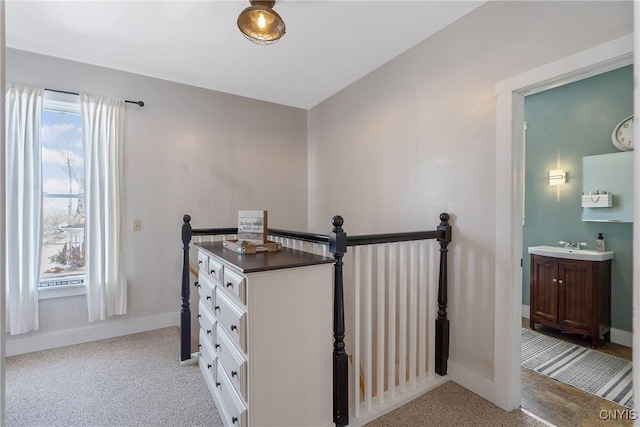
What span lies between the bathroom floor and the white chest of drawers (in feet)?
4.44

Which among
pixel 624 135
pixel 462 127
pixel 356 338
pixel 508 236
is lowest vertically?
pixel 356 338

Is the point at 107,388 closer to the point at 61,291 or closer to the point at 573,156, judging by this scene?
the point at 61,291

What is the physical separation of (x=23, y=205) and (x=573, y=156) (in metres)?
5.20

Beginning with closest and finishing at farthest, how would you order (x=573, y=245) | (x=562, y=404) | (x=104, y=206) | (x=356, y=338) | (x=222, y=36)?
(x=356, y=338), (x=562, y=404), (x=222, y=36), (x=104, y=206), (x=573, y=245)

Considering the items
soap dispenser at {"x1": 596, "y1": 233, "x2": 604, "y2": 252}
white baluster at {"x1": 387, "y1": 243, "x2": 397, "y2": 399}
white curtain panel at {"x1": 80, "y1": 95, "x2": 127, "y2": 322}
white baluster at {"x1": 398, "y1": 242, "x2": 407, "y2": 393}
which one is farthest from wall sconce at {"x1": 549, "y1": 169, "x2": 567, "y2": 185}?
white curtain panel at {"x1": 80, "y1": 95, "x2": 127, "y2": 322}

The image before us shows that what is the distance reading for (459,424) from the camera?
1.71 m

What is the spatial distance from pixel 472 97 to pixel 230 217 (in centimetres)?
269

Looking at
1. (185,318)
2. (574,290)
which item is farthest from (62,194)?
(574,290)

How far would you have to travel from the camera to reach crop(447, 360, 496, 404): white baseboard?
1.91 metres

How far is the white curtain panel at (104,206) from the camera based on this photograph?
109 inches

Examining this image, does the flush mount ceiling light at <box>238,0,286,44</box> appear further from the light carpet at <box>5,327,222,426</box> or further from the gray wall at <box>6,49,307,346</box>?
the light carpet at <box>5,327,222,426</box>

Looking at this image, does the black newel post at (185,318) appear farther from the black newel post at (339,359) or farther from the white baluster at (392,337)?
the white baluster at (392,337)

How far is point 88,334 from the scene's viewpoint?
2816 millimetres

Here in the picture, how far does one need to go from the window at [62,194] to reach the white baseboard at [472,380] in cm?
329
